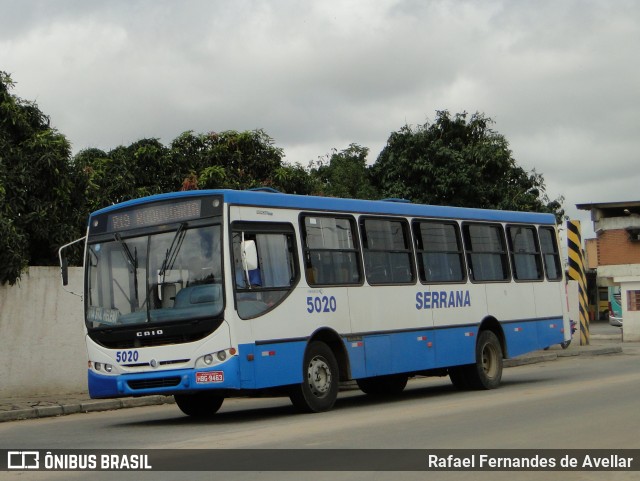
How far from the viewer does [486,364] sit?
61.2 ft

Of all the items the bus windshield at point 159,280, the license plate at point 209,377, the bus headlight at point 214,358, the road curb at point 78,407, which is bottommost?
the road curb at point 78,407

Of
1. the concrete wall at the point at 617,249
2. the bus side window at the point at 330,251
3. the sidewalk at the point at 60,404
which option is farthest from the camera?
the concrete wall at the point at 617,249


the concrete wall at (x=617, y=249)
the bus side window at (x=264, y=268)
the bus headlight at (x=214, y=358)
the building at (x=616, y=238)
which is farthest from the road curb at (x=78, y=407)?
the concrete wall at (x=617, y=249)

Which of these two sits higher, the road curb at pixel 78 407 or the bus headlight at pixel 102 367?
the bus headlight at pixel 102 367

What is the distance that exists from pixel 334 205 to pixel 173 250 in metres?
2.82

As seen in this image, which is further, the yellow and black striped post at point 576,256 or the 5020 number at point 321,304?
the yellow and black striped post at point 576,256

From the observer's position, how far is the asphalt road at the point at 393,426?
1027cm

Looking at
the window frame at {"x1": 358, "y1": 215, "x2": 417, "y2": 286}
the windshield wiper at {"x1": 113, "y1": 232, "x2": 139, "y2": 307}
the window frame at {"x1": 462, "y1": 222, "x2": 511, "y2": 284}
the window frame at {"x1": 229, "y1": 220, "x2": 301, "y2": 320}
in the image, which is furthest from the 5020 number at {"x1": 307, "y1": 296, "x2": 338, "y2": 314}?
the window frame at {"x1": 462, "y1": 222, "x2": 511, "y2": 284}

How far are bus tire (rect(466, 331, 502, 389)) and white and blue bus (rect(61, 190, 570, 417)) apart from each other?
251 millimetres

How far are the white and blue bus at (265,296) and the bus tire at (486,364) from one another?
0.25 m

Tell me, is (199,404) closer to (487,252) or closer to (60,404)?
(60,404)

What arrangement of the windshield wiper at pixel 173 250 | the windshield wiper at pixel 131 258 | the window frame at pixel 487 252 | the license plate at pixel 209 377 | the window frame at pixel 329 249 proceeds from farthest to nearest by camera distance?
the window frame at pixel 487 252, the window frame at pixel 329 249, the windshield wiper at pixel 131 258, the windshield wiper at pixel 173 250, the license plate at pixel 209 377

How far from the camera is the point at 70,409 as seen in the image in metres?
17.5

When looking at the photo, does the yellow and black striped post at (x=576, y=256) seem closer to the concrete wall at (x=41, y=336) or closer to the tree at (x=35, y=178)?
the tree at (x=35, y=178)
